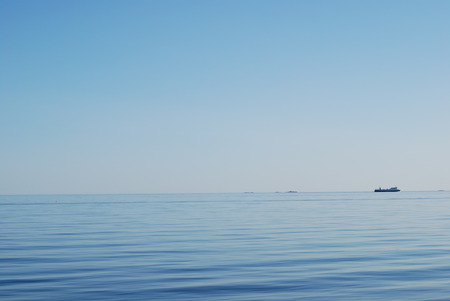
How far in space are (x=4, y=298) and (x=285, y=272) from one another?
32.9ft

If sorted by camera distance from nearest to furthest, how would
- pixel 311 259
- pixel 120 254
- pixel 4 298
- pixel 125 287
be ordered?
pixel 4 298 < pixel 125 287 < pixel 311 259 < pixel 120 254

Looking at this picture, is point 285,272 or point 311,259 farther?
point 311,259

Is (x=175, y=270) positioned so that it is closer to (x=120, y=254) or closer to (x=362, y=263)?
(x=120, y=254)

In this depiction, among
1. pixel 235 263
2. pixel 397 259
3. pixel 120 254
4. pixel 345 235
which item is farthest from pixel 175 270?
pixel 345 235

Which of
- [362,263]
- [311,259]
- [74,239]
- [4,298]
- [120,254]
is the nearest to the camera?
[4,298]

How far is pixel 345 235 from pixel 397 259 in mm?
12681

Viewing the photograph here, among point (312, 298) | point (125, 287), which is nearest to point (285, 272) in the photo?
point (312, 298)

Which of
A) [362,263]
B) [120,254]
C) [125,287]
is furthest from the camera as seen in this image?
[120,254]

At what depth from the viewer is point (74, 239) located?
111 feet

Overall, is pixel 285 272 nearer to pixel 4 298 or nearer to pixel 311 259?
pixel 311 259

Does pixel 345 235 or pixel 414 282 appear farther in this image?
pixel 345 235

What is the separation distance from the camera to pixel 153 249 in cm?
2791

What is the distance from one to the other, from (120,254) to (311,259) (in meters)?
9.55

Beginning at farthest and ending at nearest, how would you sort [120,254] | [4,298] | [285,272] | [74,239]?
1. [74,239]
2. [120,254]
3. [285,272]
4. [4,298]
